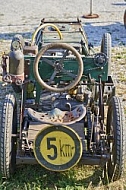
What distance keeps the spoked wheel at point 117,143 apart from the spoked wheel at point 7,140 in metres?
0.96

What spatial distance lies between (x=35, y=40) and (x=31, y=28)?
5273 millimetres

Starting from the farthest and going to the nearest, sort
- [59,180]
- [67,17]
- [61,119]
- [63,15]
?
1. [63,15]
2. [67,17]
3. [61,119]
4. [59,180]

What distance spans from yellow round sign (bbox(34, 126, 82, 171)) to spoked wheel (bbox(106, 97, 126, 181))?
388 mm

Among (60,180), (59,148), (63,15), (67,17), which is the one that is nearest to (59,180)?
(60,180)

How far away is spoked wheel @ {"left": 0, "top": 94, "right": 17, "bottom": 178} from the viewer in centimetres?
398

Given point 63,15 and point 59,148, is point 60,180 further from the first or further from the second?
point 63,15

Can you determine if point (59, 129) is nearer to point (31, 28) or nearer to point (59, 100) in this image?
point (59, 100)

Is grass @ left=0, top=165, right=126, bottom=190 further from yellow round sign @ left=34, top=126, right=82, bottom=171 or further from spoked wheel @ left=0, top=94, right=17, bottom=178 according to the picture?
yellow round sign @ left=34, top=126, right=82, bottom=171

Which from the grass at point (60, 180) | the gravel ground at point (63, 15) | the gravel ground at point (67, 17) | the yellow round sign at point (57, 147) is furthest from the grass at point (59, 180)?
the gravel ground at point (63, 15)

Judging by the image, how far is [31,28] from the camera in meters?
11.5

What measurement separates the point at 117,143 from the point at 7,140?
103cm

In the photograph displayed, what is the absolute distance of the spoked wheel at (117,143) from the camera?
13.0 feet

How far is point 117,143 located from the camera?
3.95 meters

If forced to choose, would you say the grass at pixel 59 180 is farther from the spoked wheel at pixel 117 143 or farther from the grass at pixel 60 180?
the spoked wheel at pixel 117 143
